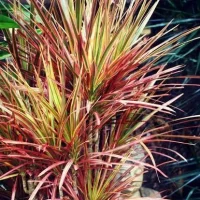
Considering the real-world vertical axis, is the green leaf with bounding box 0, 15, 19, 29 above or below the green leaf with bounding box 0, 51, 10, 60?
above

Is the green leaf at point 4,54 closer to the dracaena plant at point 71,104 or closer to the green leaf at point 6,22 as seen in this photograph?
the dracaena plant at point 71,104

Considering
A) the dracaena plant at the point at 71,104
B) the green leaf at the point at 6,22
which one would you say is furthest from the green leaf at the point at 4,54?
the green leaf at the point at 6,22

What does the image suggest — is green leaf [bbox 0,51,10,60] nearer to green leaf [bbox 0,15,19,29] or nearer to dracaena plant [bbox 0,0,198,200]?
dracaena plant [bbox 0,0,198,200]

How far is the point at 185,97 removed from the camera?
2.72 metres

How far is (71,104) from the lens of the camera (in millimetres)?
1134

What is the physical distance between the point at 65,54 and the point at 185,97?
165 centimetres

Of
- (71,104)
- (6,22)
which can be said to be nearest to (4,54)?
(6,22)

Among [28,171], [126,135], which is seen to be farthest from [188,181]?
[28,171]

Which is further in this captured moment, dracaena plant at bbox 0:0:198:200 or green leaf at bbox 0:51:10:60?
green leaf at bbox 0:51:10:60

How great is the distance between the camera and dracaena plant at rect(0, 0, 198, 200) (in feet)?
3.71

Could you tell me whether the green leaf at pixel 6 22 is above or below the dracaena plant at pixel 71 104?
above

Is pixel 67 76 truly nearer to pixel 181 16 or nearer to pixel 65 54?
pixel 65 54

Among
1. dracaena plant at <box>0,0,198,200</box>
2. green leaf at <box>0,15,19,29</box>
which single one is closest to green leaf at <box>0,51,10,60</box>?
dracaena plant at <box>0,0,198,200</box>

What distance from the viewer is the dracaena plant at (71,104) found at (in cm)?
113
